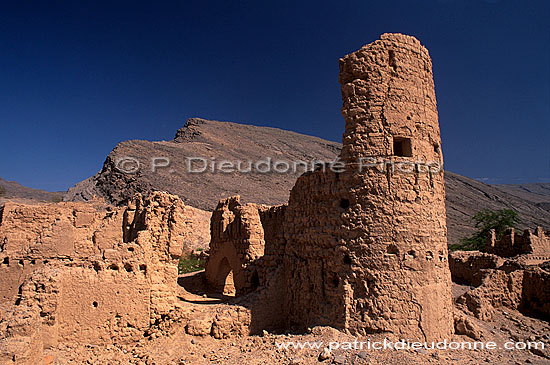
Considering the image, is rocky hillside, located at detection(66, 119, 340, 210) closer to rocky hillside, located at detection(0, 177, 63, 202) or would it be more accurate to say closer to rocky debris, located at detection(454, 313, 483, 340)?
rocky hillside, located at detection(0, 177, 63, 202)

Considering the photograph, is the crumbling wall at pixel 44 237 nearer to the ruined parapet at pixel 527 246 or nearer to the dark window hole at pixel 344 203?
the dark window hole at pixel 344 203

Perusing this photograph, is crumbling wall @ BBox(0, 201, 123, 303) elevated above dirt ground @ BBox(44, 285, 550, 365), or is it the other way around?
crumbling wall @ BBox(0, 201, 123, 303)

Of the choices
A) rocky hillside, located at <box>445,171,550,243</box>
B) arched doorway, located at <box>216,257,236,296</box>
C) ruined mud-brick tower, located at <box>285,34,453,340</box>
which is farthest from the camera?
rocky hillside, located at <box>445,171,550,243</box>

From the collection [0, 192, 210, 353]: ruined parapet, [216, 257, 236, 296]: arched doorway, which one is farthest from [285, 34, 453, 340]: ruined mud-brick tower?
[216, 257, 236, 296]: arched doorway

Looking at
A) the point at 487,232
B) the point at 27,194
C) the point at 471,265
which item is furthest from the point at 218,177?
the point at 471,265

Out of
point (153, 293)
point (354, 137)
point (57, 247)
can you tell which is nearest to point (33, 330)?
point (153, 293)

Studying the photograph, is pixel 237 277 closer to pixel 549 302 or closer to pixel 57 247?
pixel 57 247
